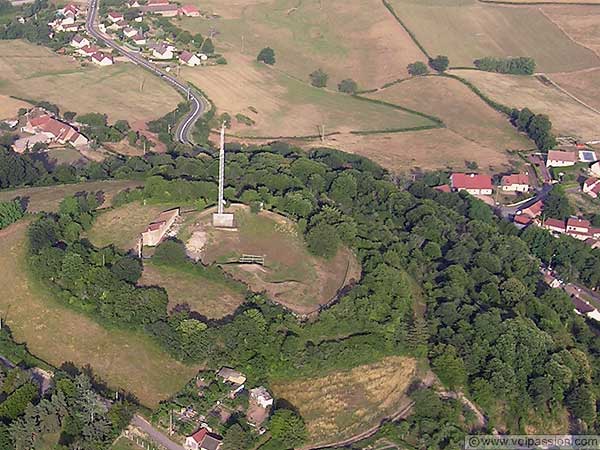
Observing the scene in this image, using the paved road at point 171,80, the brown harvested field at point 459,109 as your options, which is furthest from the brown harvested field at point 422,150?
the paved road at point 171,80

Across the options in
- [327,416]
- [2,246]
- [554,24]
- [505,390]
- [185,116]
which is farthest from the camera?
[554,24]

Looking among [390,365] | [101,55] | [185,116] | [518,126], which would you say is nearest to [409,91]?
[518,126]

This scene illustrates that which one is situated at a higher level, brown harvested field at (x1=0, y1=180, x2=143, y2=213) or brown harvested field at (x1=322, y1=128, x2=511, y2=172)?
brown harvested field at (x1=0, y1=180, x2=143, y2=213)

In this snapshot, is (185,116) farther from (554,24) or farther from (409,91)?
(554,24)

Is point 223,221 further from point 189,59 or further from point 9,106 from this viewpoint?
point 189,59

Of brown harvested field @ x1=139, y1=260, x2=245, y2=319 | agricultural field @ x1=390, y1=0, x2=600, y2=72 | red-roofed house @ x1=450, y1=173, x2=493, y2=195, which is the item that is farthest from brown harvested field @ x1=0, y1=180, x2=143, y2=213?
agricultural field @ x1=390, y1=0, x2=600, y2=72

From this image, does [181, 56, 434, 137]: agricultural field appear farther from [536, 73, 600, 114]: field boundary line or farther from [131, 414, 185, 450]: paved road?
[131, 414, 185, 450]: paved road

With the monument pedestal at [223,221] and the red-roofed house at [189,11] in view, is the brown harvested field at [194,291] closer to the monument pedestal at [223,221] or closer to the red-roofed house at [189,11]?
the monument pedestal at [223,221]
